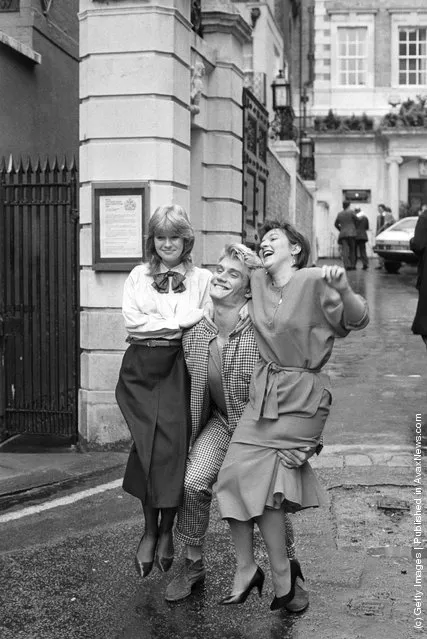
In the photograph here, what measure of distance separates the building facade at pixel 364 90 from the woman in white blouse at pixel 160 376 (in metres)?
40.3

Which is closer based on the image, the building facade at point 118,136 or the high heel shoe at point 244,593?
the high heel shoe at point 244,593

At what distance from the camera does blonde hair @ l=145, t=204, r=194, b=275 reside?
5.18 m

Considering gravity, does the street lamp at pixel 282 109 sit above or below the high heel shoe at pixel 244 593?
above

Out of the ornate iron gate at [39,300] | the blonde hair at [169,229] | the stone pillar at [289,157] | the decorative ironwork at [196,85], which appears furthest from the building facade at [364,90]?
the blonde hair at [169,229]

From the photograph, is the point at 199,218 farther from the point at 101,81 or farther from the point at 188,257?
the point at 188,257

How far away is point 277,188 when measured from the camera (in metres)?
20.5

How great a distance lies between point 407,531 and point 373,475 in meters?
1.24

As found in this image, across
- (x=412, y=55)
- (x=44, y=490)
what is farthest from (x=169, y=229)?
(x=412, y=55)

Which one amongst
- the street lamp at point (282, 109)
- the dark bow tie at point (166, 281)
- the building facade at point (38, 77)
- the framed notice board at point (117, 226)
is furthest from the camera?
the street lamp at point (282, 109)

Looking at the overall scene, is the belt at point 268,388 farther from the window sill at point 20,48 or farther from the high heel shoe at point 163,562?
the window sill at point 20,48

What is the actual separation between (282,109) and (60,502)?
16738 millimetres

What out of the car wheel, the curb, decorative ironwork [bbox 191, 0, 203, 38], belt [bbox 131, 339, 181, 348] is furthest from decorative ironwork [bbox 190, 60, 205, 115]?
the car wheel

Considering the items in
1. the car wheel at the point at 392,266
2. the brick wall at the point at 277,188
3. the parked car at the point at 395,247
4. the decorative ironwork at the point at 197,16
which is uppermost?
the decorative ironwork at the point at 197,16

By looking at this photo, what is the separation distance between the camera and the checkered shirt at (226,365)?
4.85 metres
